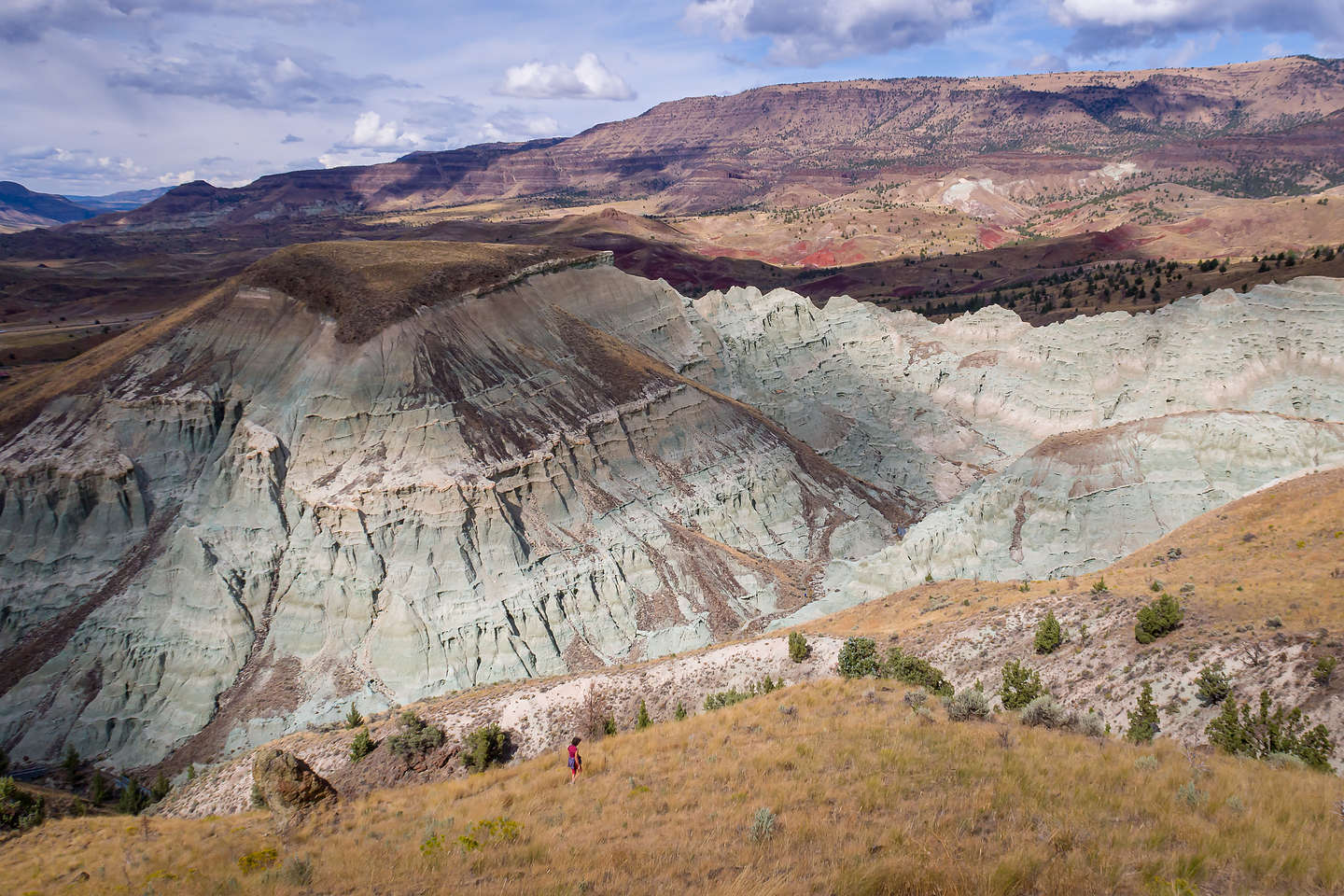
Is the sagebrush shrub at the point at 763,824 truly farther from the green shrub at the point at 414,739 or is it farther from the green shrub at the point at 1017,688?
the green shrub at the point at 414,739

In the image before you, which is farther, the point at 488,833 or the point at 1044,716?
the point at 1044,716

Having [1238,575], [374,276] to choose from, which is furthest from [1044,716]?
[374,276]

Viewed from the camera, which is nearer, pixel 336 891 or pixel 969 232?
pixel 336 891

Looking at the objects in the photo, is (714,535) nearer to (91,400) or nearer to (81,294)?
(91,400)

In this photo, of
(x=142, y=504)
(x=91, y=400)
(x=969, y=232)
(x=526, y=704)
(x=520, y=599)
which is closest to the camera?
(x=526, y=704)

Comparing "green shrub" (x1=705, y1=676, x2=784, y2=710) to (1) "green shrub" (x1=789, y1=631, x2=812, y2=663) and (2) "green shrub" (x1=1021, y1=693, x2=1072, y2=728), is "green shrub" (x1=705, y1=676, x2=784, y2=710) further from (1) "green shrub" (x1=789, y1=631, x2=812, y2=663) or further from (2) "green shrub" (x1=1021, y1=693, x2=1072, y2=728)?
(2) "green shrub" (x1=1021, y1=693, x2=1072, y2=728)

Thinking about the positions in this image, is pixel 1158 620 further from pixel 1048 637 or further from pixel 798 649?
pixel 798 649

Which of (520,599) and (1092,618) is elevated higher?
(1092,618)

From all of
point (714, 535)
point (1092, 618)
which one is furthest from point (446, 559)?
point (1092, 618)
